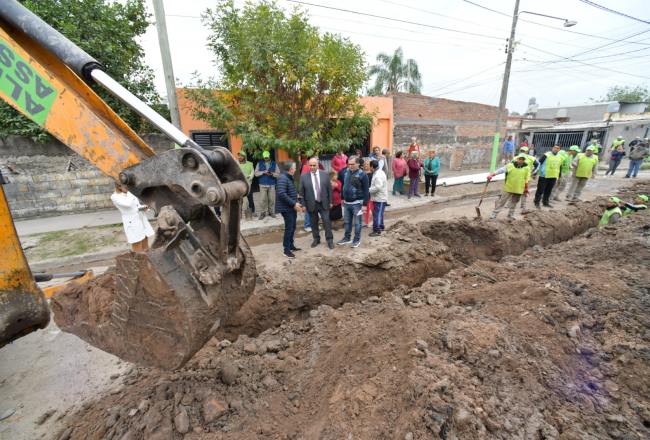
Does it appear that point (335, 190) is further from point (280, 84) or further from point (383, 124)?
point (383, 124)

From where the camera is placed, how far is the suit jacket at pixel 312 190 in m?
6.03

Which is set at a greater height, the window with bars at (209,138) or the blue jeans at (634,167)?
the window with bars at (209,138)

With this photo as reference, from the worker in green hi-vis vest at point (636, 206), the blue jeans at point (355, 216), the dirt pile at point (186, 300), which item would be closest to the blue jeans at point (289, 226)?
the blue jeans at point (355, 216)

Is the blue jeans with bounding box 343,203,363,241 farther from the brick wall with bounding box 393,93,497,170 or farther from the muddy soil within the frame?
the brick wall with bounding box 393,93,497,170

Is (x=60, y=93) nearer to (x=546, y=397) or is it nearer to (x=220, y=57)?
(x=546, y=397)

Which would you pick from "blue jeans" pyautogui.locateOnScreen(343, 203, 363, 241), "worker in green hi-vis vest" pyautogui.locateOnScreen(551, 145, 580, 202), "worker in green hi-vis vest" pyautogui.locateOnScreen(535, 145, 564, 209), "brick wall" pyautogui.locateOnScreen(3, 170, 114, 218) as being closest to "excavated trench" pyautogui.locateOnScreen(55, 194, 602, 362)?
"blue jeans" pyautogui.locateOnScreen(343, 203, 363, 241)

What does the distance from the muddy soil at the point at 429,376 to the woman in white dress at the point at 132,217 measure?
2.90 meters

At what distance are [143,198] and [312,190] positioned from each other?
422 cm

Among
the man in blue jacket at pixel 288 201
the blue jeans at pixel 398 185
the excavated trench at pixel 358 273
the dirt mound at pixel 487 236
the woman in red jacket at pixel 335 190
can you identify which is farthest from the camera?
the blue jeans at pixel 398 185

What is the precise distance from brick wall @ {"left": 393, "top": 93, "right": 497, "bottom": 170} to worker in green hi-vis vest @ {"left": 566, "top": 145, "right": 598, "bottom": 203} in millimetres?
6639

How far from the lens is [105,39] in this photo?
28.6 ft

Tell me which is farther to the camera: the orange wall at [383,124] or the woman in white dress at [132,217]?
the orange wall at [383,124]

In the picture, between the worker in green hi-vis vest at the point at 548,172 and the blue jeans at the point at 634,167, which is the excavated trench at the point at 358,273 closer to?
the worker in green hi-vis vest at the point at 548,172

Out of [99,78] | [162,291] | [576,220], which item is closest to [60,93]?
[99,78]
